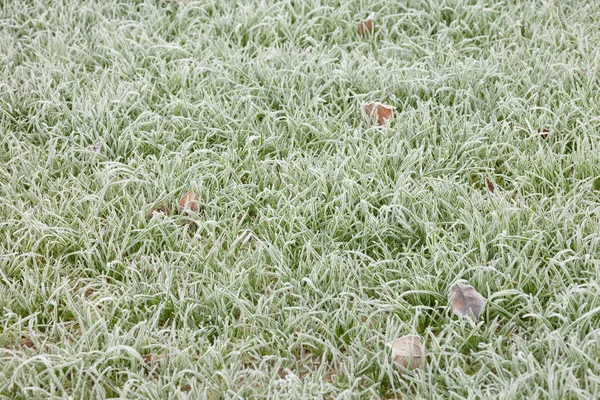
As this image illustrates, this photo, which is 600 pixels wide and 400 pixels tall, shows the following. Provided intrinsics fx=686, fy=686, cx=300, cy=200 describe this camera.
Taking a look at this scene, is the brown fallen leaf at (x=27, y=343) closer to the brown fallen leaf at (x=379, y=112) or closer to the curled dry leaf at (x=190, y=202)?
the curled dry leaf at (x=190, y=202)

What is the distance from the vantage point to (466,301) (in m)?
2.27

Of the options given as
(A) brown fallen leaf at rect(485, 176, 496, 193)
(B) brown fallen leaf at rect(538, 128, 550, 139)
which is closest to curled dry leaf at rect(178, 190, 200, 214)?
(A) brown fallen leaf at rect(485, 176, 496, 193)

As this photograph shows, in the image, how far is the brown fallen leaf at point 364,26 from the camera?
376cm

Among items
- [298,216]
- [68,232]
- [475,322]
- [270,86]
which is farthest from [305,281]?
[270,86]

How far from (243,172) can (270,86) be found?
2.07 feet

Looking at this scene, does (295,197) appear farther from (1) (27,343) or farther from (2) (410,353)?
(1) (27,343)

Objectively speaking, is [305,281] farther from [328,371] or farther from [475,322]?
[475,322]

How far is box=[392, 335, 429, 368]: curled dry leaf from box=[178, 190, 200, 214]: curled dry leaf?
103 cm

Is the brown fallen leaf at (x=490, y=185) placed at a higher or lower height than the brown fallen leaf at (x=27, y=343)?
higher

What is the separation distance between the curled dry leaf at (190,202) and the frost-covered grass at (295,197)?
3 cm

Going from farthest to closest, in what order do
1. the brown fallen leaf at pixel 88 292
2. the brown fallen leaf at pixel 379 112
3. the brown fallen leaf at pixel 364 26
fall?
the brown fallen leaf at pixel 364 26 < the brown fallen leaf at pixel 379 112 < the brown fallen leaf at pixel 88 292

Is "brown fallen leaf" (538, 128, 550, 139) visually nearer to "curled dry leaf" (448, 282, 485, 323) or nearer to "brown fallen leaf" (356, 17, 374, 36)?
"curled dry leaf" (448, 282, 485, 323)

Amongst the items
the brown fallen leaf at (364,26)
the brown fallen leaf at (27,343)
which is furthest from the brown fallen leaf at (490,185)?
the brown fallen leaf at (27,343)

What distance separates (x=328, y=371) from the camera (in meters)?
2.20
